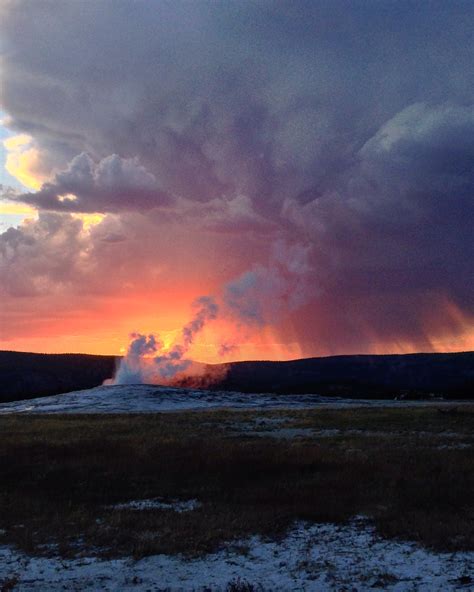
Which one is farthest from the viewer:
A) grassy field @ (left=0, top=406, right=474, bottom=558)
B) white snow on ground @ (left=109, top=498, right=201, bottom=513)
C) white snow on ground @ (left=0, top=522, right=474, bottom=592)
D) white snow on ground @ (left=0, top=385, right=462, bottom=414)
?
white snow on ground @ (left=0, top=385, right=462, bottom=414)

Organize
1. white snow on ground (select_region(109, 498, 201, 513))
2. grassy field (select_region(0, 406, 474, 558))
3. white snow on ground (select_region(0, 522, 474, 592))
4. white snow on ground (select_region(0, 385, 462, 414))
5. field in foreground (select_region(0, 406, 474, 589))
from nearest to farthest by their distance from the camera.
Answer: white snow on ground (select_region(0, 522, 474, 592)) < field in foreground (select_region(0, 406, 474, 589)) < grassy field (select_region(0, 406, 474, 558)) < white snow on ground (select_region(109, 498, 201, 513)) < white snow on ground (select_region(0, 385, 462, 414))

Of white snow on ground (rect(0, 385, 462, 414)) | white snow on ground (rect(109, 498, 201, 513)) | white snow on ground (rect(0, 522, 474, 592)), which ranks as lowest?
white snow on ground (rect(0, 522, 474, 592))

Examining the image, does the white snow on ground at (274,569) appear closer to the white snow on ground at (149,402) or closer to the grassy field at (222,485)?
the grassy field at (222,485)

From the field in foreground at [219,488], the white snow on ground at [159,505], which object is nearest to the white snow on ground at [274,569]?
the field in foreground at [219,488]

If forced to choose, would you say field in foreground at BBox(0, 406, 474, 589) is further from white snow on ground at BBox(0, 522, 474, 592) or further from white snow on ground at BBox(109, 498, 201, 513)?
white snow on ground at BBox(0, 522, 474, 592)

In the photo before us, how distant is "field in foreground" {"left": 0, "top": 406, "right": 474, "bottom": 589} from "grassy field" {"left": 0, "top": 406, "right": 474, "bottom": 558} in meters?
0.05

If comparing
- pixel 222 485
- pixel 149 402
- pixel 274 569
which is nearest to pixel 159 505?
pixel 222 485

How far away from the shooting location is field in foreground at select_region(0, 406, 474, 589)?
1577cm

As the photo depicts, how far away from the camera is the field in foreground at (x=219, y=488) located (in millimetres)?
15773

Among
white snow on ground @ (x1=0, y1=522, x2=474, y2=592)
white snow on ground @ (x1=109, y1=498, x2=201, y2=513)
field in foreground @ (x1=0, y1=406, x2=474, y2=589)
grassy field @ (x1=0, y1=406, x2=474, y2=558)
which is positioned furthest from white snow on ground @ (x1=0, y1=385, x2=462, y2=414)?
white snow on ground @ (x1=0, y1=522, x2=474, y2=592)

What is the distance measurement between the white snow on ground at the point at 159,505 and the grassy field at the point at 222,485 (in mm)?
488

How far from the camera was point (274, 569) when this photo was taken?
13.3m

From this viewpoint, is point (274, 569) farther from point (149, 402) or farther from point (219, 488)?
point (149, 402)

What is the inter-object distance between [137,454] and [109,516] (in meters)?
12.5
